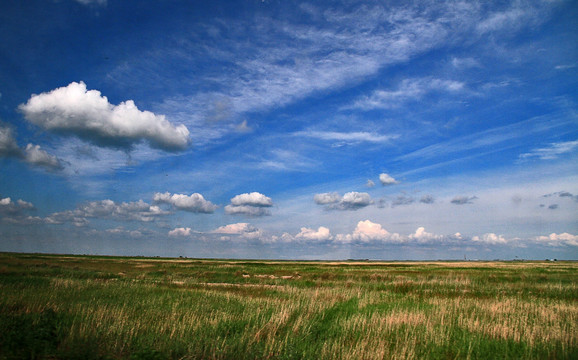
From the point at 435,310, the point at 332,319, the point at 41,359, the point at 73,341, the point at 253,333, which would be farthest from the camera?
the point at 435,310

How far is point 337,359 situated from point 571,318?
12.8 metres

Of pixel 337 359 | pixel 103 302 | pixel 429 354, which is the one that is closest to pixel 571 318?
pixel 429 354

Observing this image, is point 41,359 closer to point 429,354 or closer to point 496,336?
point 429,354

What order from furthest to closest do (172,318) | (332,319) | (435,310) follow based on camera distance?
(435,310), (332,319), (172,318)

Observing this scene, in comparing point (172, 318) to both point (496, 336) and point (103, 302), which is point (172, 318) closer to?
point (103, 302)

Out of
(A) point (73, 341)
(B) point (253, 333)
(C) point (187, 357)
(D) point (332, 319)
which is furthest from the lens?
(D) point (332, 319)

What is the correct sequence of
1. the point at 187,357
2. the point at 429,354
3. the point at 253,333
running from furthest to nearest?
the point at 253,333, the point at 429,354, the point at 187,357

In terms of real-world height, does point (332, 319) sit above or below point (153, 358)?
below

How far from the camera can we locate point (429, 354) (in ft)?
31.4

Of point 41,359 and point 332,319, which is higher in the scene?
point 41,359

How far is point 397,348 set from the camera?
9.91 meters

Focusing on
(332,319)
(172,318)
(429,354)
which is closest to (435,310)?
(332,319)

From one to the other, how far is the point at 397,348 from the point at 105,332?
29.6 feet

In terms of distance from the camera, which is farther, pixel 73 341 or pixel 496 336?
pixel 496 336
